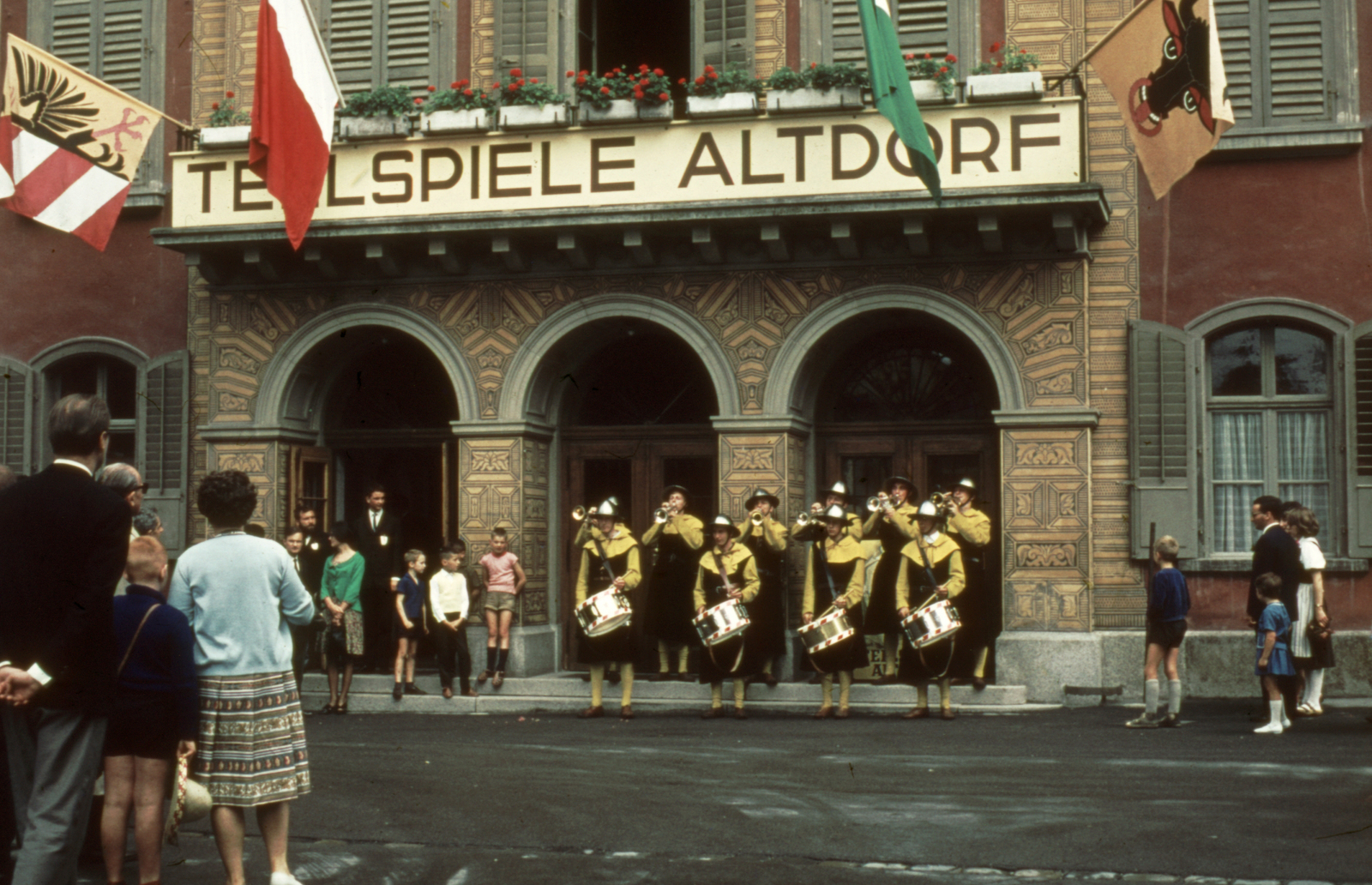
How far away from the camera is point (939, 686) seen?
13367 mm

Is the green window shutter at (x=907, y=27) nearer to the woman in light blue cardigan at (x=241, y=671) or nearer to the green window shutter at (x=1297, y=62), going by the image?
the green window shutter at (x=1297, y=62)

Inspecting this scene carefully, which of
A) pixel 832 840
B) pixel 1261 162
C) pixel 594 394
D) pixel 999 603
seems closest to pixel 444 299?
pixel 594 394

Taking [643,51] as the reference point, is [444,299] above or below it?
below

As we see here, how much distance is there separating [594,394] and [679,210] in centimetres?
281

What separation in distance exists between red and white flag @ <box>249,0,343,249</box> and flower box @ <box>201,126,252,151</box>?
1.33m

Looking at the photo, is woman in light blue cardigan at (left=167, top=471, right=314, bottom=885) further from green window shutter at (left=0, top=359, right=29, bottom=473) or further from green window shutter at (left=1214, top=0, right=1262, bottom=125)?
green window shutter at (left=0, top=359, right=29, bottom=473)

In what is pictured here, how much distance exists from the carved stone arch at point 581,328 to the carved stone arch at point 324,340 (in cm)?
66

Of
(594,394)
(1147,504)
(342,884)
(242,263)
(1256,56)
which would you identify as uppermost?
(1256,56)

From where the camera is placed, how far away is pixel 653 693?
1466cm

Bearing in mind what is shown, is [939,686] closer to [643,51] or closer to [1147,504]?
[1147,504]

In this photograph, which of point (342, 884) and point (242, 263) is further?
point (242, 263)

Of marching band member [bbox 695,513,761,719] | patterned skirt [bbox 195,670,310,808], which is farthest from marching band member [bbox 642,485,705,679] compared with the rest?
patterned skirt [bbox 195,670,310,808]

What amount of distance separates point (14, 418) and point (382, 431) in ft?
13.7

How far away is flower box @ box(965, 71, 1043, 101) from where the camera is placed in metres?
14.4
